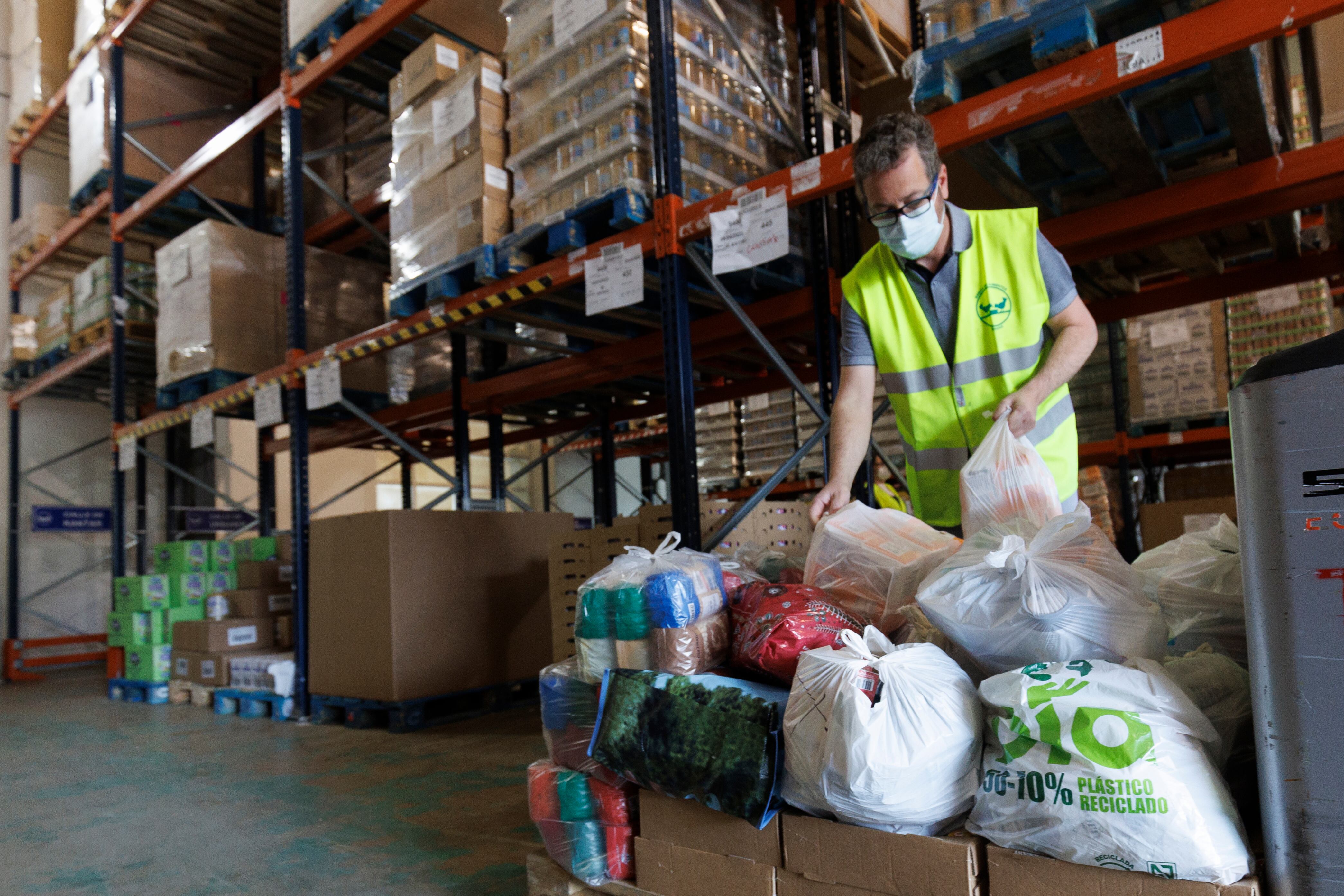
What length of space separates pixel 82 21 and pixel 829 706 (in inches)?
417

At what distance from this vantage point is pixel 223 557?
24.0 ft

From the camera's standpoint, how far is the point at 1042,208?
11.8 ft

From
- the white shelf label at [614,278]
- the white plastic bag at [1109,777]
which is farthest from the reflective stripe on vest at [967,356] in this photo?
the white shelf label at [614,278]

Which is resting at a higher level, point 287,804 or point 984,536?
point 984,536

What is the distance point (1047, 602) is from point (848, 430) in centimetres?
113

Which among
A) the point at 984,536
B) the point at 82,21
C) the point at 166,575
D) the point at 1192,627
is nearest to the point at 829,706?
the point at 984,536

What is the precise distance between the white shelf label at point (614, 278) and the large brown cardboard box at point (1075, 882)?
8.57 ft

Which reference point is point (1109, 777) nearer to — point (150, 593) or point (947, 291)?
point (947, 291)

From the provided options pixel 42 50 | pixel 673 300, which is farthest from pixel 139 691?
pixel 42 50

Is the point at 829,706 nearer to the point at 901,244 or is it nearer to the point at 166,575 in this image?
the point at 901,244

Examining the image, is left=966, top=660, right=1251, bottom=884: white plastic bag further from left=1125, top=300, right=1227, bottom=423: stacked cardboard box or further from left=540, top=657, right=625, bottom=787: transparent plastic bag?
left=1125, top=300, right=1227, bottom=423: stacked cardboard box

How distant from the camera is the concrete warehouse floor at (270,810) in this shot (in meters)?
2.66

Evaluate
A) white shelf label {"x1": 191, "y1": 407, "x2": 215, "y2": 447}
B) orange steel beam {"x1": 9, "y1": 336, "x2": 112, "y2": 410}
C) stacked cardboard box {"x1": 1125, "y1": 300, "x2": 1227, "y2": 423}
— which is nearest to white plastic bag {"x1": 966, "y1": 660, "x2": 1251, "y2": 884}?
stacked cardboard box {"x1": 1125, "y1": 300, "x2": 1227, "y2": 423}

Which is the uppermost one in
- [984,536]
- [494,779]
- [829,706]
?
[984,536]
